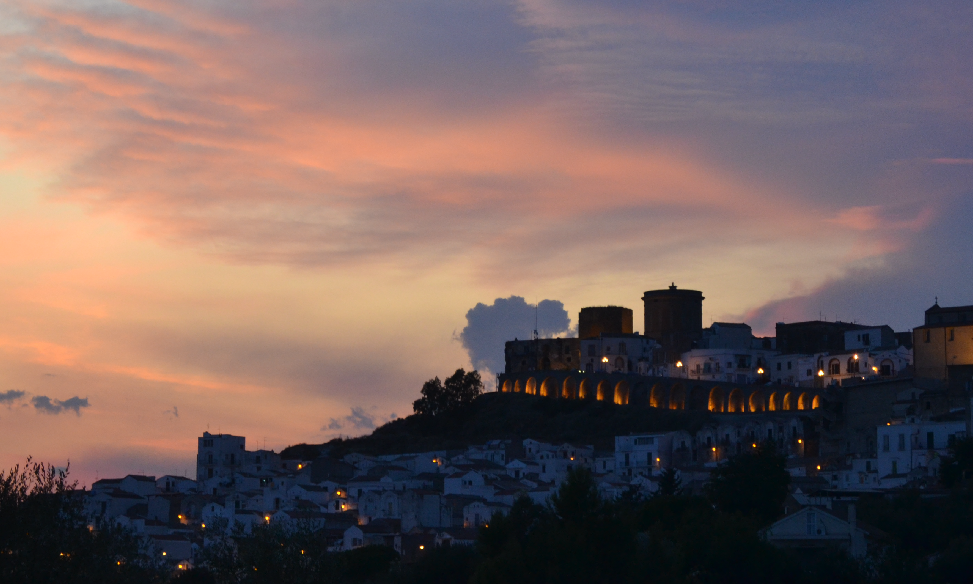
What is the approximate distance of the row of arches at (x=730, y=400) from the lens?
3494 inches

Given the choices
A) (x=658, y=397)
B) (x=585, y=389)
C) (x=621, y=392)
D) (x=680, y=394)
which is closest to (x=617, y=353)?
(x=585, y=389)

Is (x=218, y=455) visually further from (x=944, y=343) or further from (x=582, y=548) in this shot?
(x=582, y=548)

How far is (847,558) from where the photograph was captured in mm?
43562

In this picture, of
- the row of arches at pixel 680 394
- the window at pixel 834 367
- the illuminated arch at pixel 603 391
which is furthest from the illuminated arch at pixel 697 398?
the window at pixel 834 367

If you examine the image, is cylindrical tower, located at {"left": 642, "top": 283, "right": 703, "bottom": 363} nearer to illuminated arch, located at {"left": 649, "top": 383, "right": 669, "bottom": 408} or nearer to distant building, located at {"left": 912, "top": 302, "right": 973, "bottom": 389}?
illuminated arch, located at {"left": 649, "top": 383, "right": 669, "bottom": 408}

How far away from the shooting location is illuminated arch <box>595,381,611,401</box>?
330 feet

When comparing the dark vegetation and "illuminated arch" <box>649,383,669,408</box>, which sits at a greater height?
"illuminated arch" <box>649,383,669,408</box>

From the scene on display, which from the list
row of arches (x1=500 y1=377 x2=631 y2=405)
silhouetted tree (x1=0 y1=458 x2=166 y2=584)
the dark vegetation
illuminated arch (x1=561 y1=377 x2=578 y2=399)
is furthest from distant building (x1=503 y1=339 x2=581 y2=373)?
silhouetted tree (x1=0 y1=458 x2=166 y2=584)

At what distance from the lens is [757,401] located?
9100 centimetres

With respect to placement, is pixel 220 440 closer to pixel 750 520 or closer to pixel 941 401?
pixel 941 401

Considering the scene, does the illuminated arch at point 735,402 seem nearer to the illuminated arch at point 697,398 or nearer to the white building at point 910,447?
the illuminated arch at point 697,398

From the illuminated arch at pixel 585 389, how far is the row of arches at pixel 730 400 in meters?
5.56

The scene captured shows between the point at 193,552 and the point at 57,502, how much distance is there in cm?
4431

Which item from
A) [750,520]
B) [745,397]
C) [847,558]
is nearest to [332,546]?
[750,520]
